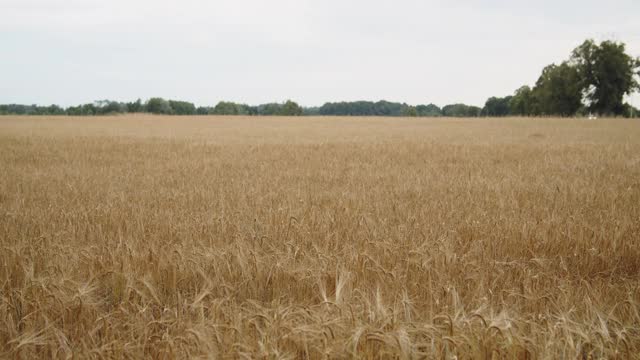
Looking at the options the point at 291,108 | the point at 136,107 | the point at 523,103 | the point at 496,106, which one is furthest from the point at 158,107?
the point at 496,106

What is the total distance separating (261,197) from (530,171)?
215 inches

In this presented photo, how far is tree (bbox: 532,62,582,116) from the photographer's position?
209ft

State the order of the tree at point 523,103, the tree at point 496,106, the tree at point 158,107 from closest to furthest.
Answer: the tree at point 523,103, the tree at point 158,107, the tree at point 496,106

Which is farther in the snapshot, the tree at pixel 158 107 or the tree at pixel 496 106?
the tree at pixel 496 106

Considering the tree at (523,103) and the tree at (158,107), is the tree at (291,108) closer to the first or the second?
the tree at (158,107)

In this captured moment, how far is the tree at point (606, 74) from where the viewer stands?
61094mm

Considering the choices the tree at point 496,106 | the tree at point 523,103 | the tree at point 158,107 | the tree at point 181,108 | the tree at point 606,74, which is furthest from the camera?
the tree at point 496,106

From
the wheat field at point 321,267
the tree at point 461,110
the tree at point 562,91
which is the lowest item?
the tree at point 461,110

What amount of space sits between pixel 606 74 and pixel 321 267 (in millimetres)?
73172

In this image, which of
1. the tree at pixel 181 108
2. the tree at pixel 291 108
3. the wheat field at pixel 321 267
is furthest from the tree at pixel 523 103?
the wheat field at pixel 321 267

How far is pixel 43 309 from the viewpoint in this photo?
224 cm

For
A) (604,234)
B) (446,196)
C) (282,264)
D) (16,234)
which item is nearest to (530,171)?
(446,196)

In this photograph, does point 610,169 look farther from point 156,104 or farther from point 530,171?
point 156,104

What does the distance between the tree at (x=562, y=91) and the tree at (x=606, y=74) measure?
1021mm
